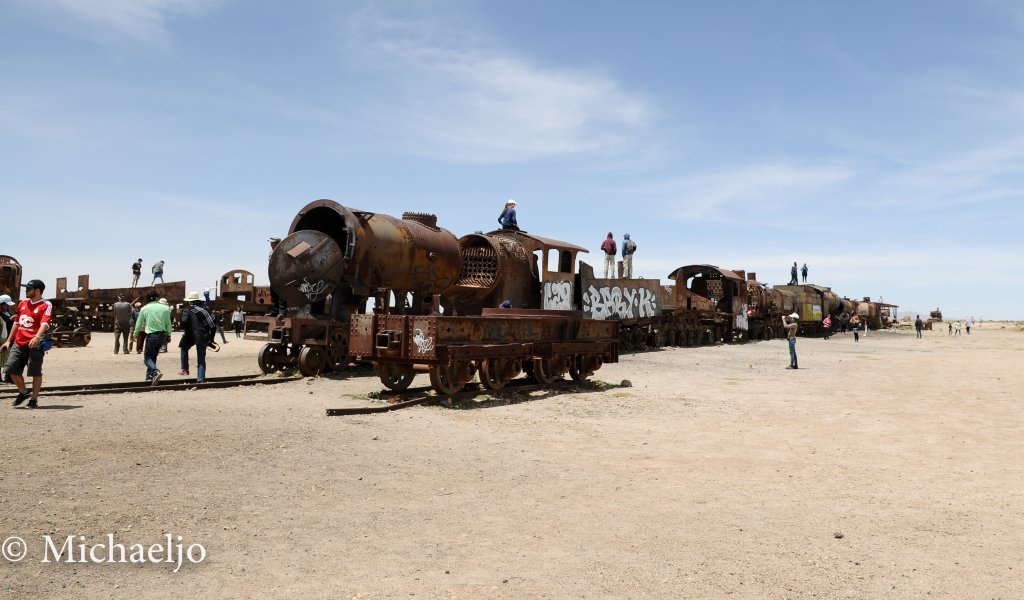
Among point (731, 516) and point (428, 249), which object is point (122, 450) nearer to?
point (731, 516)

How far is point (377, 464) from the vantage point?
271 inches

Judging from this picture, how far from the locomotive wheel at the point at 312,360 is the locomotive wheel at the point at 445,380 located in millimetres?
3883

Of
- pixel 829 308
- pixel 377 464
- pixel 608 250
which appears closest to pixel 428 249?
pixel 377 464

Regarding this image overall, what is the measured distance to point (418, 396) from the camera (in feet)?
36.5

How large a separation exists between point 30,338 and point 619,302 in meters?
17.5

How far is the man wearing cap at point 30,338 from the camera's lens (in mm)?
9188

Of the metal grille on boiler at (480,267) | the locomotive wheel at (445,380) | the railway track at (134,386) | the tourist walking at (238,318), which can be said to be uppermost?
the metal grille on boiler at (480,267)

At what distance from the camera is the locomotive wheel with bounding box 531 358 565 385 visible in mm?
12961

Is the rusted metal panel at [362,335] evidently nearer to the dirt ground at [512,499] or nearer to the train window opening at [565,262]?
the dirt ground at [512,499]

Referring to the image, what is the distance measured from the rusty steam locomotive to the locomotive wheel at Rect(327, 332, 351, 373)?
0.02 m

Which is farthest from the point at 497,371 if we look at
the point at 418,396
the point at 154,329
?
the point at 154,329

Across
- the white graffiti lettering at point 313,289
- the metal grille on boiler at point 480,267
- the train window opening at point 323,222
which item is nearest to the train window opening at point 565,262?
the metal grille on boiler at point 480,267

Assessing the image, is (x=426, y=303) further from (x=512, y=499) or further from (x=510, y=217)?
(x=512, y=499)

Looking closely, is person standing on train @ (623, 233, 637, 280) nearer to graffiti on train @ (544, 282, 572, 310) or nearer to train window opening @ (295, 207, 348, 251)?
graffiti on train @ (544, 282, 572, 310)
